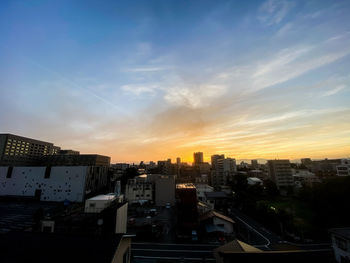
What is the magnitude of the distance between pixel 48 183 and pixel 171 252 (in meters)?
43.7

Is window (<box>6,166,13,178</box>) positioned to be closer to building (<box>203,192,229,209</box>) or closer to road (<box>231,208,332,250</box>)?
building (<box>203,192,229,209</box>)

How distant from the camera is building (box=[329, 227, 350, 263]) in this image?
15.0 metres

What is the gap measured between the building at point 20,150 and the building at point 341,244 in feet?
337

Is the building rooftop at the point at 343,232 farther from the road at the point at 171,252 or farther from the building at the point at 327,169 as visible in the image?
the building at the point at 327,169

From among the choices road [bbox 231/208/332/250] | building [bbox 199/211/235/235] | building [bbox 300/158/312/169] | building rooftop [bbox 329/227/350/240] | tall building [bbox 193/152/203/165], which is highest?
tall building [bbox 193/152/203/165]

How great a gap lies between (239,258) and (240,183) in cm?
3937

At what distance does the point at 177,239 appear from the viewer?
69.2ft

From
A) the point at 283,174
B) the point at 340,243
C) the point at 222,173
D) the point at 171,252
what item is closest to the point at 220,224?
the point at 171,252

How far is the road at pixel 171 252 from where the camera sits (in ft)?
54.2

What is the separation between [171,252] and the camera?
17875mm

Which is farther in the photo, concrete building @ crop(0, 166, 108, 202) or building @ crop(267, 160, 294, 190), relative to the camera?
building @ crop(267, 160, 294, 190)

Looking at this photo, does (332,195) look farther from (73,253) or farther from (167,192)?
(73,253)

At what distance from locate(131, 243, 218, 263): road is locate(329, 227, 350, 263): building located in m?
12.4

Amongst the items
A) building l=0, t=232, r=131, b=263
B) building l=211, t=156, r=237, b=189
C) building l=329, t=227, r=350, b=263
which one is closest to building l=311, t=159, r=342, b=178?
building l=211, t=156, r=237, b=189
